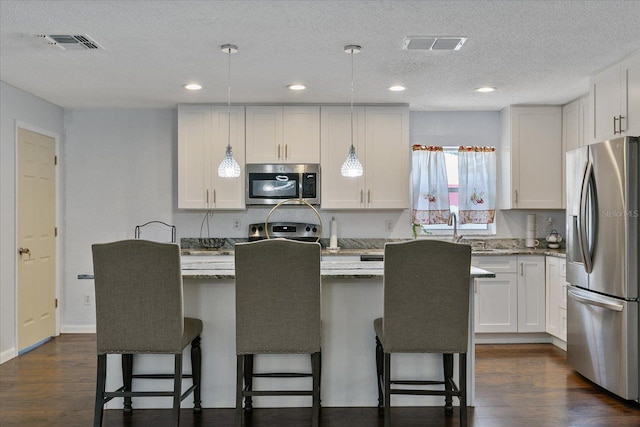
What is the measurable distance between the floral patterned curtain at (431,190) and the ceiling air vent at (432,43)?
2198 mm

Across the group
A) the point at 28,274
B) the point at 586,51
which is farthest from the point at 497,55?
the point at 28,274

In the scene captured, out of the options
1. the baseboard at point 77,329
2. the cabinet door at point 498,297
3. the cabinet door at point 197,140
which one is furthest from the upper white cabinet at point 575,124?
the baseboard at point 77,329

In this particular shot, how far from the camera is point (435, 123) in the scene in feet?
19.1

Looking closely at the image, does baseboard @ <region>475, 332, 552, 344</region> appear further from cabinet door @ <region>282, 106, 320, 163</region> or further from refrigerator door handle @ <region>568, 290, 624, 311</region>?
cabinet door @ <region>282, 106, 320, 163</region>

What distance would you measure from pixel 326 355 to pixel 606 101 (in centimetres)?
275

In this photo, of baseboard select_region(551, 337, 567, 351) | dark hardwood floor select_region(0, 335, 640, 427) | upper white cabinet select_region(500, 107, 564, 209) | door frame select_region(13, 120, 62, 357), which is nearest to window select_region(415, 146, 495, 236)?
upper white cabinet select_region(500, 107, 564, 209)

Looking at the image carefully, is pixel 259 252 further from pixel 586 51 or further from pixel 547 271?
pixel 547 271

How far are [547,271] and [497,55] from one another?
2327 mm

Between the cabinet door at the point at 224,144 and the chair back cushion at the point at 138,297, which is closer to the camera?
the chair back cushion at the point at 138,297

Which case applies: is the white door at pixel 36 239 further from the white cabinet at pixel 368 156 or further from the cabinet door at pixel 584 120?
the cabinet door at pixel 584 120

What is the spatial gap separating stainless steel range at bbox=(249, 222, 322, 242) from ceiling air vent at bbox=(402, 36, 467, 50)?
2494 millimetres

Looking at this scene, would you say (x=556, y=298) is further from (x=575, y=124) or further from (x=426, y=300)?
(x=426, y=300)

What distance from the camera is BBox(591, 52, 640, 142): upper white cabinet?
144 inches

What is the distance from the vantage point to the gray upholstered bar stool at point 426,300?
2828 mm
